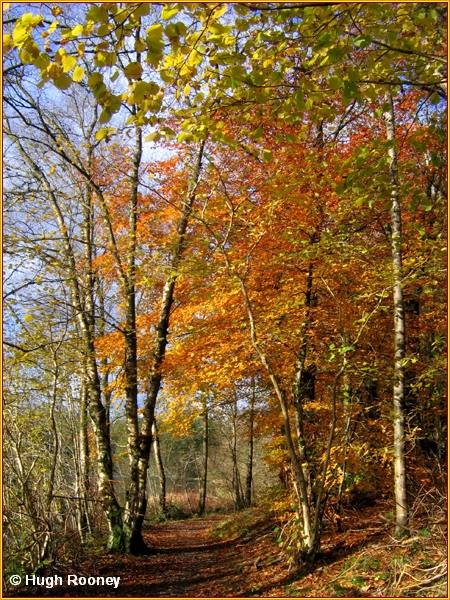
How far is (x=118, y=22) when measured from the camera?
2738 millimetres

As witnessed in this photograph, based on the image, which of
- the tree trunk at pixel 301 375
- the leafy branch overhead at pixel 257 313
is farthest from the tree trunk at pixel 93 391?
the tree trunk at pixel 301 375

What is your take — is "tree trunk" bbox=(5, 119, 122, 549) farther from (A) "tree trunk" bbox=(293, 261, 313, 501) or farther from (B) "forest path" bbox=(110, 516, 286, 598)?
(A) "tree trunk" bbox=(293, 261, 313, 501)

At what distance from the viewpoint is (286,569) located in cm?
632

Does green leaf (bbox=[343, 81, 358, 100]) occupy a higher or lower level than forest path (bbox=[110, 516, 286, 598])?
higher

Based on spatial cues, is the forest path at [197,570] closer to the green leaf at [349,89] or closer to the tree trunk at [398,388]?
the tree trunk at [398,388]

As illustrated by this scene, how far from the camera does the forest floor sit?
15.6 ft

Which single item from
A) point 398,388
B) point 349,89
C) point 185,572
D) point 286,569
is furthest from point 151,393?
point 349,89

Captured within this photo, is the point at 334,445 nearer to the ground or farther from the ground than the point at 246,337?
nearer to the ground

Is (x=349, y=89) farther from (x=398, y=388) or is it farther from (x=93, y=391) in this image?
(x=93, y=391)

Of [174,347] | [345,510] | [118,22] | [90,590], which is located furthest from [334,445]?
[118,22]

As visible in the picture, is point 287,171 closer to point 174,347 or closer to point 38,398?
point 174,347

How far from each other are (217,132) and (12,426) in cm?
517

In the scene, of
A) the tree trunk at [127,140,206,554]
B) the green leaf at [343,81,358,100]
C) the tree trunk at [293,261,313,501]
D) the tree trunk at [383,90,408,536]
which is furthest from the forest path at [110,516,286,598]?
the green leaf at [343,81,358,100]

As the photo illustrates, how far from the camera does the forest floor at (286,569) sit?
4.75 meters
